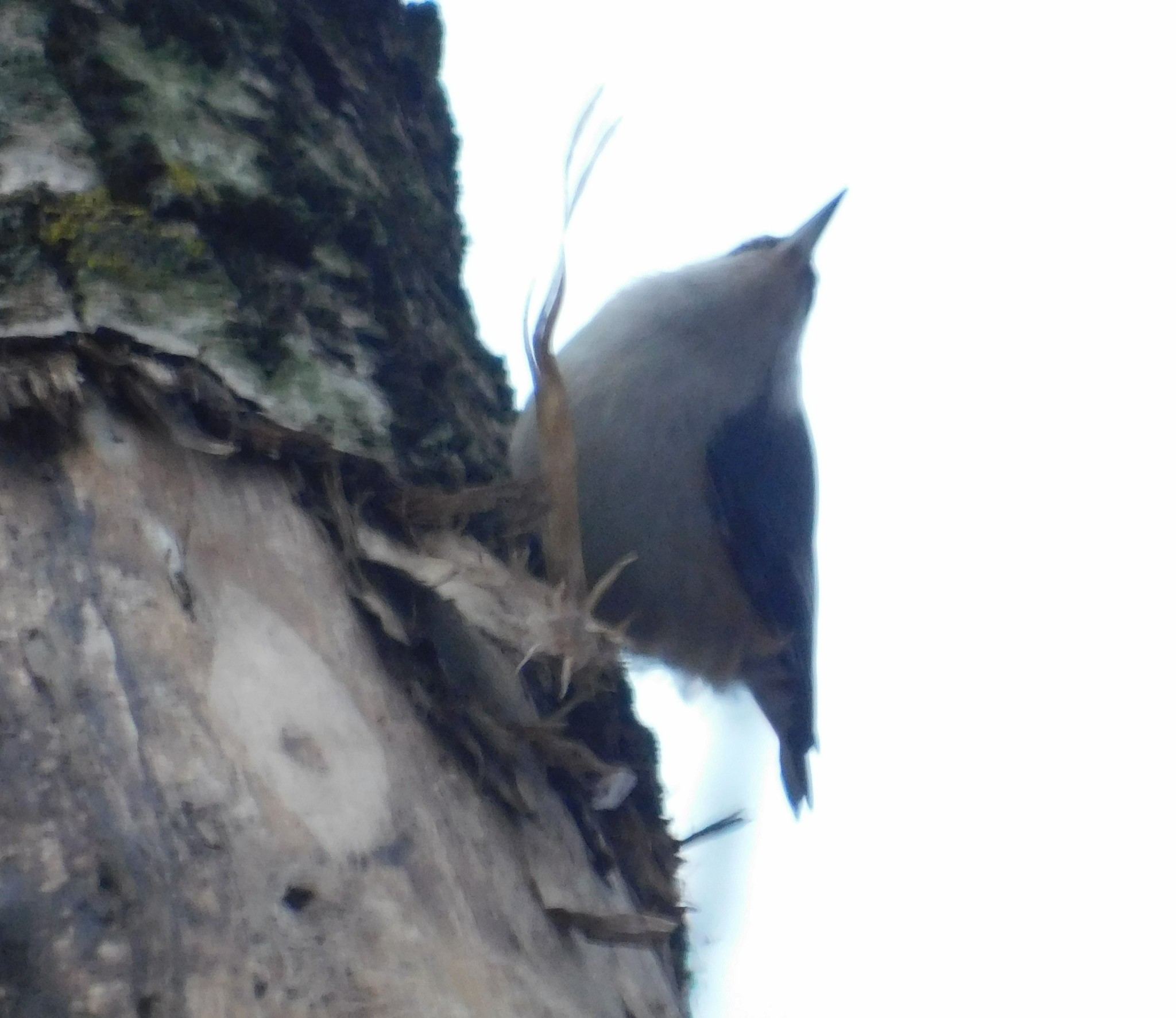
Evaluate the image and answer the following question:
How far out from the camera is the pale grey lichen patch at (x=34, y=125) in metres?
1.65

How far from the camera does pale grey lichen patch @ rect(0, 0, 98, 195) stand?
165 cm

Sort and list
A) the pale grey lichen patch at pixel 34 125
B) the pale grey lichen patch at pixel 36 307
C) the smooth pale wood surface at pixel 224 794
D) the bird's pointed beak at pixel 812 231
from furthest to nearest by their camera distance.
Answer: the bird's pointed beak at pixel 812 231 → the pale grey lichen patch at pixel 34 125 → the pale grey lichen patch at pixel 36 307 → the smooth pale wood surface at pixel 224 794

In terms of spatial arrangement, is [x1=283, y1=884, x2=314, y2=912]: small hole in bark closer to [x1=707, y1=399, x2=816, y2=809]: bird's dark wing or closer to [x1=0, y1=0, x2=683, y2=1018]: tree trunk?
[x1=0, y1=0, x2=683, y2=1018]: tree trunk

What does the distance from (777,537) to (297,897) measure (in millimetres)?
2130

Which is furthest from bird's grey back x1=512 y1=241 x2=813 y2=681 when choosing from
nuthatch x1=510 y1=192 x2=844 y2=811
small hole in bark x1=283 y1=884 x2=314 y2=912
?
small hole in bark x1=283 y1=884 x2=314 y2=912

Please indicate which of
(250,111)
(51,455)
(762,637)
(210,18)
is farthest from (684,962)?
(210,18)

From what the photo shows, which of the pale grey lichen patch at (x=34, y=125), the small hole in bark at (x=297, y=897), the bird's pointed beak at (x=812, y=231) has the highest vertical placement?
the bird's pointed beak at (x=812, y=231)

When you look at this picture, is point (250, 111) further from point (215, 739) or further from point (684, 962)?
point (684, 962)

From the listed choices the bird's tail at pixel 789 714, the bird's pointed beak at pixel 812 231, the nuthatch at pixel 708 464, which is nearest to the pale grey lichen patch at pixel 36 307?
the nuthatch at pixel 708 464

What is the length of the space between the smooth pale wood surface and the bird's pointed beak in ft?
6.61

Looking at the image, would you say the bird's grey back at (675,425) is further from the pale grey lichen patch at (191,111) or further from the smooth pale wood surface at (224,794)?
the smooth pale wood surface at (224,794)

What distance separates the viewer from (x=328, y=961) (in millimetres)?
1068

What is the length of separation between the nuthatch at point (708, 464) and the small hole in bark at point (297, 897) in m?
1.36

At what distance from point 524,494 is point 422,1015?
760 millimetres
